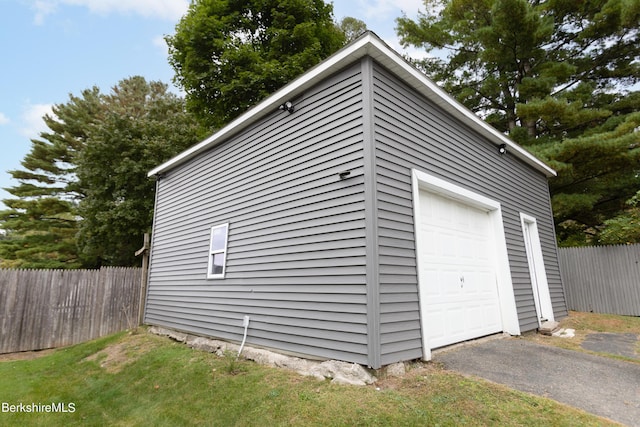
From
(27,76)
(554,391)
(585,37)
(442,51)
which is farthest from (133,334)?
(585,37)

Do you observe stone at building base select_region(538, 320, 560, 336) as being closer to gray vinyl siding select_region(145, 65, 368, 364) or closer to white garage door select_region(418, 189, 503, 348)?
white garage door select_region(418, 189, 503, 348)

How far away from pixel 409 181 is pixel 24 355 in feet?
30.4

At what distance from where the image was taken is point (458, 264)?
17.3ft

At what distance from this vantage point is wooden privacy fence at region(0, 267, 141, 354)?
295 inches

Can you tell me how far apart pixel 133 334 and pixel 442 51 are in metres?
16.7

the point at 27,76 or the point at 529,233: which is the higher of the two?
the point at 27,76

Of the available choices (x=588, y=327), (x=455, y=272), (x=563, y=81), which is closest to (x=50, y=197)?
(x=455, y=272)

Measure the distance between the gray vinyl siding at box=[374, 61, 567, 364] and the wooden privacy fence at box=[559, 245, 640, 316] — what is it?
3.82 meters

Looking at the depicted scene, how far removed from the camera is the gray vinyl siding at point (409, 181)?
383cm

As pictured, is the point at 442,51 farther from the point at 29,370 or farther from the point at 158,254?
the point at 29,370

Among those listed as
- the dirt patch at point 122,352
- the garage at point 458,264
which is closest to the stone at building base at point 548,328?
the garage at point 458,264

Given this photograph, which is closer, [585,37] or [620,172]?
[620,172]

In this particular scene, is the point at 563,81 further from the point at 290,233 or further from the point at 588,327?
the point at 290,233

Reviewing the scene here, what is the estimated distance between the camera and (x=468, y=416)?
276cm
